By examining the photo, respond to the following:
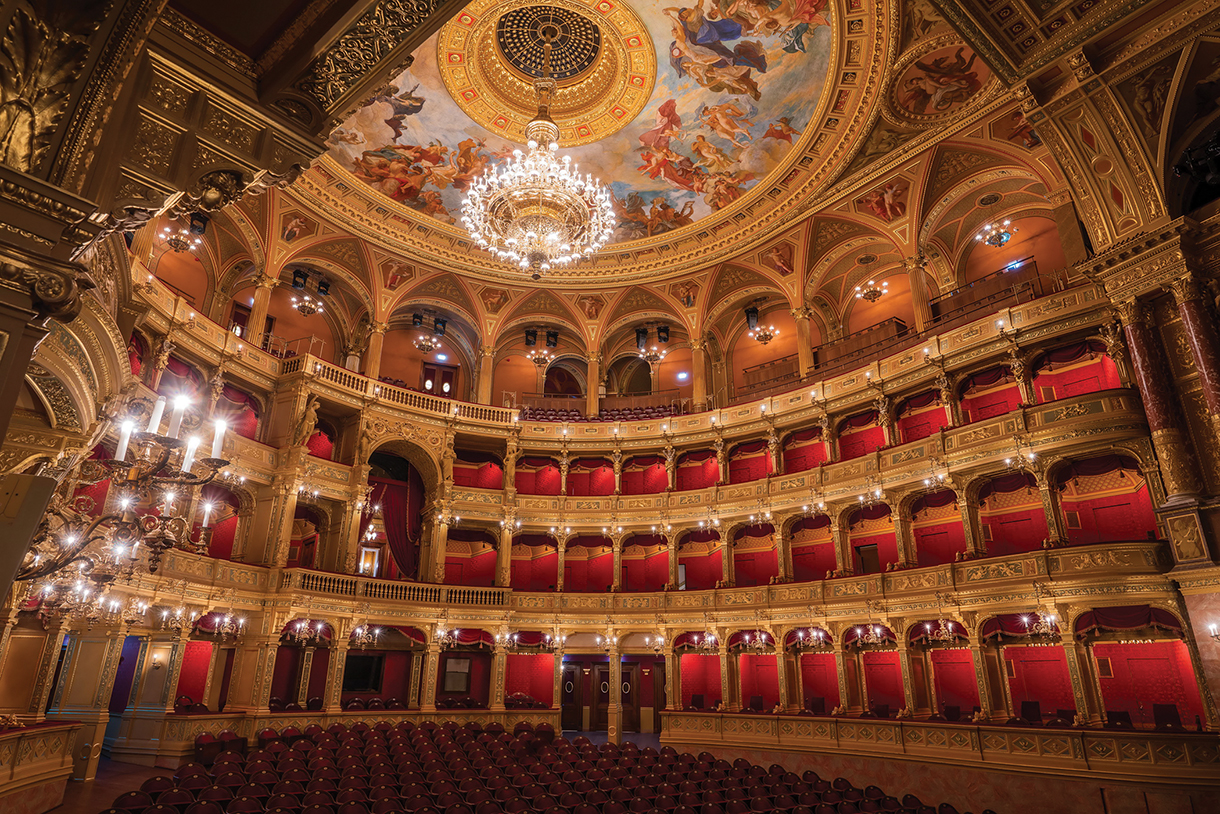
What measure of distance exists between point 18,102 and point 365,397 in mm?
20575

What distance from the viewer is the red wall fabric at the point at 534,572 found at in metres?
26.7

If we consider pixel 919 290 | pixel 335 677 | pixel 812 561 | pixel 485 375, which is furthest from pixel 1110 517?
pixel 335 677

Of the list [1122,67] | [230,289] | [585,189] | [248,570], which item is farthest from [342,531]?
[1122,67]

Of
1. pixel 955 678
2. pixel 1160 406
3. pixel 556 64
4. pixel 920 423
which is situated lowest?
pixel 955 678

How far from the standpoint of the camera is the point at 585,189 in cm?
1717

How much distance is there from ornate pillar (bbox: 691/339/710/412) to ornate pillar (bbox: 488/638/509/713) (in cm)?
1120

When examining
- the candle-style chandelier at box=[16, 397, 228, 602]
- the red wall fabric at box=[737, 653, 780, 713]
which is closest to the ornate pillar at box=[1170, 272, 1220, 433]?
the red wall fabric at box=[737, 653, 780, 713]

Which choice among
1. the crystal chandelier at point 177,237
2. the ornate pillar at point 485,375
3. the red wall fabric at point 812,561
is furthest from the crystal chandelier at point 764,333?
the crystal chandelier at point 177,237

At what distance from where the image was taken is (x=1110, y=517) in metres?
17.6

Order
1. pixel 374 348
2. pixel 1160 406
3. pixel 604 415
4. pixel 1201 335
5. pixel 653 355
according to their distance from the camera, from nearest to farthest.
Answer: pixel 1201 335
pixel 1160 406
pixel 374 348
pixel 604 415
pixel 653 355

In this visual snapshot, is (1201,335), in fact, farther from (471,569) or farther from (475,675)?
(471,569)

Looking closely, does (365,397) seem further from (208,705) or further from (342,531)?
(208,705)

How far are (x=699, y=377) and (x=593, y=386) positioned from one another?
13.9 ft

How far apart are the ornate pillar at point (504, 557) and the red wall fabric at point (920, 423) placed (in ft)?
44.1
